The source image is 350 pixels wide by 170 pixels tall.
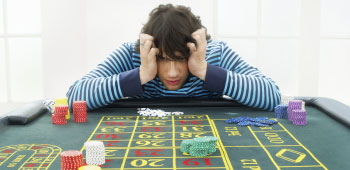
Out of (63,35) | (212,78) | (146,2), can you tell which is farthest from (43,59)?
(212,78)

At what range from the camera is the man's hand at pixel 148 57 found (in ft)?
6.17

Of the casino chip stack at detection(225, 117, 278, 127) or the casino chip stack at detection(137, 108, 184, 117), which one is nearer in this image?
the casino chip stack at detection(225, 117, 278, 127)

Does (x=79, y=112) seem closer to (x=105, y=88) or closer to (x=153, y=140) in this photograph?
(x=105, y=88)

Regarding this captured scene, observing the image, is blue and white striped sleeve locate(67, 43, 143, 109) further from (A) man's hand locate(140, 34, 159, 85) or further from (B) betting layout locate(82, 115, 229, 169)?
(B) betting layout locate(82, 115, 229, 169)

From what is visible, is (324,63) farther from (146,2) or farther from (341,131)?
(341,131)

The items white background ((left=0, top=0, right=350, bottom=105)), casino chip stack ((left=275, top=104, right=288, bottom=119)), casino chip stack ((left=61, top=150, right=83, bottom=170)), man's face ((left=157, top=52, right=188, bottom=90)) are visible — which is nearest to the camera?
casino chip stack ((left=61, top=150, right=83, bottom=170))

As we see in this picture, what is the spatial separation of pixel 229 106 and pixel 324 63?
2.41 m

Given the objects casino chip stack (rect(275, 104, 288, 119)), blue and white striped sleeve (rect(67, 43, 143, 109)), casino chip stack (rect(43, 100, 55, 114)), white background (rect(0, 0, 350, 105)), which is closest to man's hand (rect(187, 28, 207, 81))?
blue and white striped sleeve (rect(67, 43, 143, 109))

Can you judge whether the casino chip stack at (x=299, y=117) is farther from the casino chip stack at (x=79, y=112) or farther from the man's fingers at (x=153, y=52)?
the casino chip stack at (x=79, y=112)

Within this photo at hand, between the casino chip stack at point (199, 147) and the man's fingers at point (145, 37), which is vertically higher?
the man's fingers at point (145, 37)

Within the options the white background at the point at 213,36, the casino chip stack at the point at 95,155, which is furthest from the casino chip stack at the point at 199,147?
the white background at the point at 213,36

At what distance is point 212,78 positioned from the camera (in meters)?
1.97

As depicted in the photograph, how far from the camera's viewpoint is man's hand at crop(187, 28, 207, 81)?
1919 millimetres

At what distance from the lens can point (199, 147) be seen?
124cm
